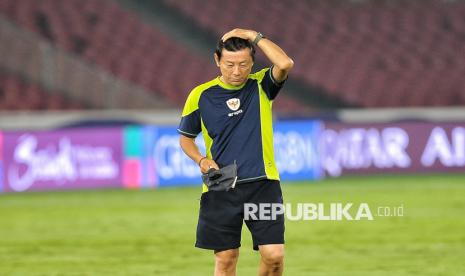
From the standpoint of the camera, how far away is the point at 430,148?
22156 mm

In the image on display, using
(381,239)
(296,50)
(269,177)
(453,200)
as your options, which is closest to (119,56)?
(296,50)

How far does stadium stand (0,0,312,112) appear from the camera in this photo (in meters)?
26.5

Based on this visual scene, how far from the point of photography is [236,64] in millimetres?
7055

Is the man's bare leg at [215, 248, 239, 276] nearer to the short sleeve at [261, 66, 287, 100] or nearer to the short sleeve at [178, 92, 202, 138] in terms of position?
the short sleeve at [178, 92, 202, 138]

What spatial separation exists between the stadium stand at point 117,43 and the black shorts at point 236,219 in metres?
18.6

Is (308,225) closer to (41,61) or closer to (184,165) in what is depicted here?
(184,165)

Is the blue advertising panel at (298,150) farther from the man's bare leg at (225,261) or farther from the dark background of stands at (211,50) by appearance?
the man's bare leg at (225,261)

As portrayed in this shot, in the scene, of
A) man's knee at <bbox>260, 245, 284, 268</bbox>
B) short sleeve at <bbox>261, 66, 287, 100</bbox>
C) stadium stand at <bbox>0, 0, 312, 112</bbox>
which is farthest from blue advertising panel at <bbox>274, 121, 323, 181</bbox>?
man's knee at <bbox>260, 245, 284, 268</bbox>

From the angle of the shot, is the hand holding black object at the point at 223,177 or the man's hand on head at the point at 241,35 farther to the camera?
the hand holding black object at the point at 223,177

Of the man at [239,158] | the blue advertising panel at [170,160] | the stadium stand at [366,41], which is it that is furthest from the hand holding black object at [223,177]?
the stadium stand at [366,41]

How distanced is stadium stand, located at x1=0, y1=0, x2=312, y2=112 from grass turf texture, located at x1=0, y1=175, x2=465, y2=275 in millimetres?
7135

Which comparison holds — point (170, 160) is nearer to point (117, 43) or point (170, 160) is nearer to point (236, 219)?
point (117, 43)

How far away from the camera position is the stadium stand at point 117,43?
2652 cm

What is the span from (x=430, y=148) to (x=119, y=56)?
29.0 ft
